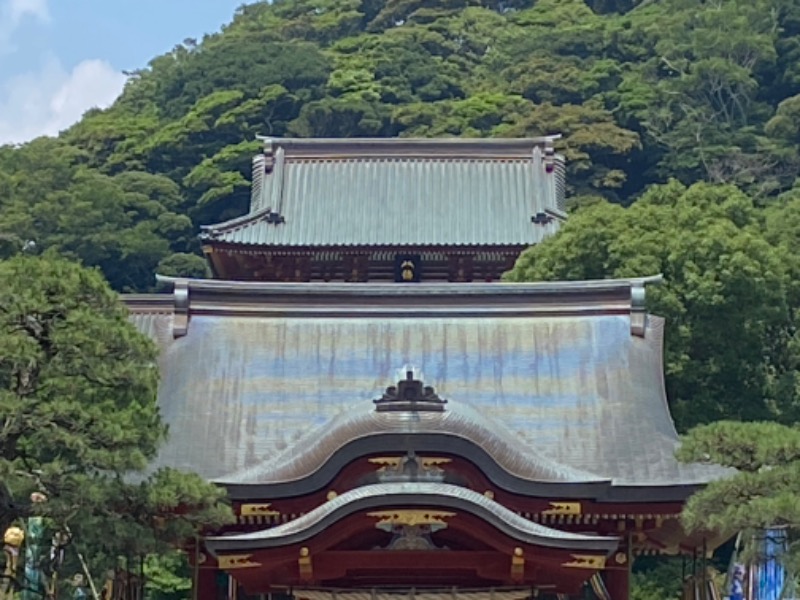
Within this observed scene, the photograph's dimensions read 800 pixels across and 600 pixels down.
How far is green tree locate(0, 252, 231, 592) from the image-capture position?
39.0 feet

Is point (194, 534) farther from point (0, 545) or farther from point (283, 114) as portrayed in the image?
point (283, 114)

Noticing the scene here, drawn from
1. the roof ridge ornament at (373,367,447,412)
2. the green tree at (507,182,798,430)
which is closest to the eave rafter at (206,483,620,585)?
the roof ridge ornament at (373,367,447,412)

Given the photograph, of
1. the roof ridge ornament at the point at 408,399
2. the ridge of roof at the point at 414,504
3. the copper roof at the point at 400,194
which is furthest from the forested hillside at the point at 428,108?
the ridge of roof at the point at 414,504

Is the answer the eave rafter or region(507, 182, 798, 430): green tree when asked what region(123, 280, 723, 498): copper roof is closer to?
the eave rafter

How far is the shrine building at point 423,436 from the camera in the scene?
43.2 ft

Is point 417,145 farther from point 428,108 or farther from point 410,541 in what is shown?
point 428,108

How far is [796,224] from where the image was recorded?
29484 mm

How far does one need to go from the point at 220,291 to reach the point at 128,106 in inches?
1837

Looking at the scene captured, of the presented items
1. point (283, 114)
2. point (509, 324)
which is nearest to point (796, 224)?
point (509, 324)

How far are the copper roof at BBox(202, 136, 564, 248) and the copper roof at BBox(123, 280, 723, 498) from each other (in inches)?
458

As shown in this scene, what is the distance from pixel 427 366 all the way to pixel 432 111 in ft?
127

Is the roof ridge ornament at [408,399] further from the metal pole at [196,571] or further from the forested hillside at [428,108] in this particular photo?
the forested hillside at [428,108]

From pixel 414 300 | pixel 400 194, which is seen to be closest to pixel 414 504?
pixel 414 300

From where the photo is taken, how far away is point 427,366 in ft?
54.6
